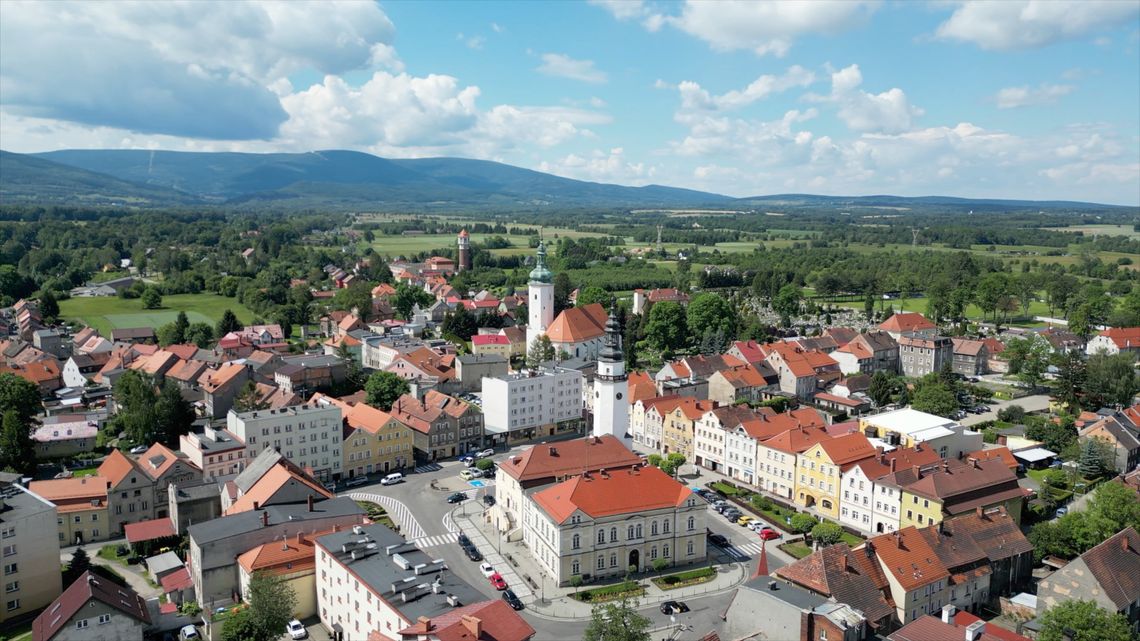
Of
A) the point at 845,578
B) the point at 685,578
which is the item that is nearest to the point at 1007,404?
the point at 685,578

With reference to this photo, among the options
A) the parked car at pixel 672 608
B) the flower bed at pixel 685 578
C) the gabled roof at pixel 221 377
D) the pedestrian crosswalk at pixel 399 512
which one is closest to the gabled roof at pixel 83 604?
the pedestrian crosswalk at pixel 399 512

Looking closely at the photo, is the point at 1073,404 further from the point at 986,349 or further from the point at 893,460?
the point at 893,460

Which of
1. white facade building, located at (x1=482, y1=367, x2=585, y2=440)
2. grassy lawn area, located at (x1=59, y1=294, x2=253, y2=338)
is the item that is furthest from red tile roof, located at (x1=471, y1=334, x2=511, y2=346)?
grassy lawn area, located at (x1=59, y1=294, x2=253, y2=338)

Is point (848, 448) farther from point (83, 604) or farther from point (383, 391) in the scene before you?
point (83, 604)

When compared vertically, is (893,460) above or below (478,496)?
above

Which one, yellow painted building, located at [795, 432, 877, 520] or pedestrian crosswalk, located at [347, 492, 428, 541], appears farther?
yellow painted building, located at [795, 432, 877, 520]

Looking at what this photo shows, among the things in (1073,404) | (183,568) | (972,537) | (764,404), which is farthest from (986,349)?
(183,568)

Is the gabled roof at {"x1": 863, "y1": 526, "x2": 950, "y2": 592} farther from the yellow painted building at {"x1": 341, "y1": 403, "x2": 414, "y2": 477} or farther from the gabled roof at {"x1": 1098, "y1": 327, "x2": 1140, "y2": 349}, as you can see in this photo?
the gabled roof at {"x1": 1098, "y1": 327, "x2": 1140, "y2": 349}
